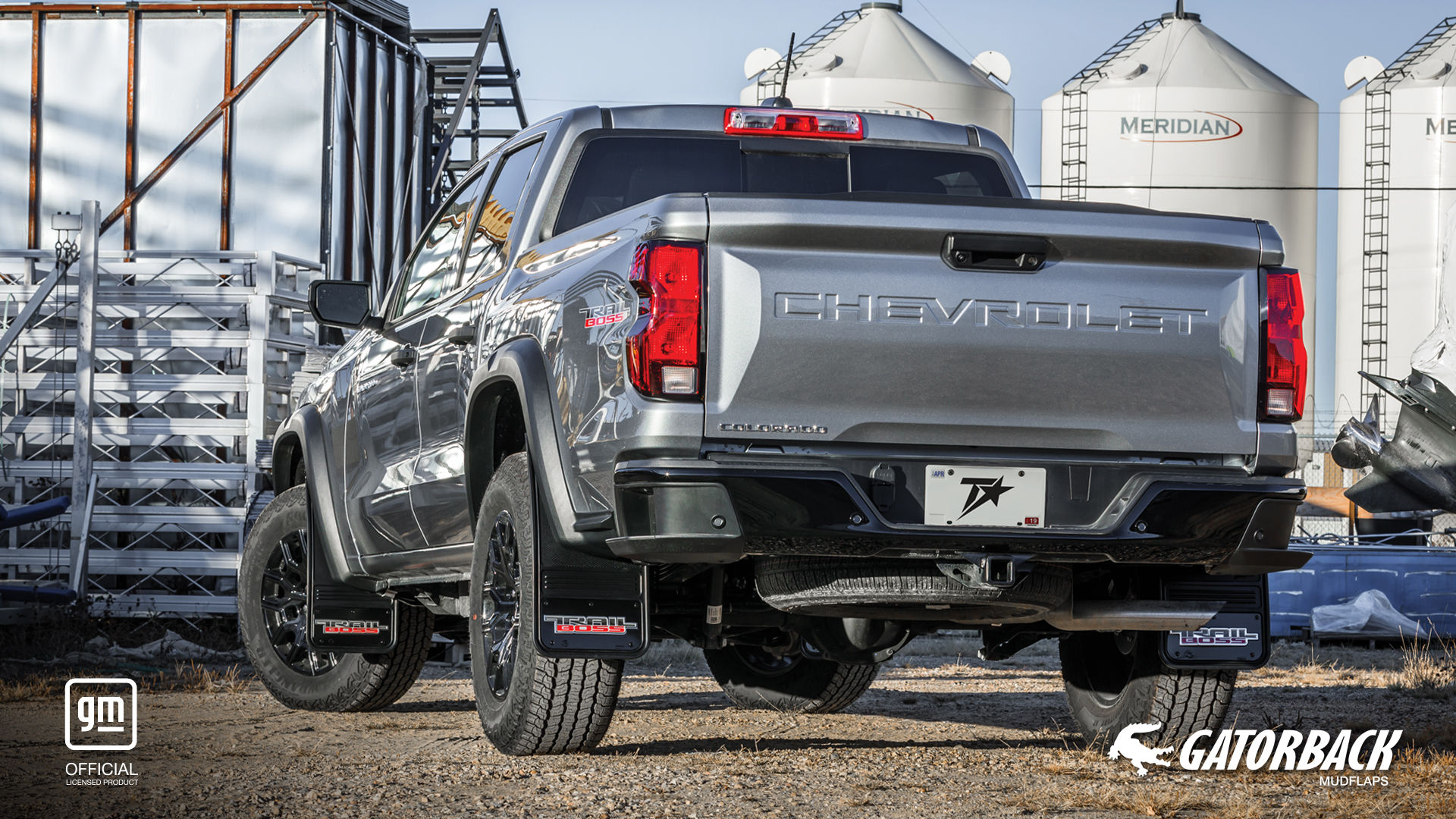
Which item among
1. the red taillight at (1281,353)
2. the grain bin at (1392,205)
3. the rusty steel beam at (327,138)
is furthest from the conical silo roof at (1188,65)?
the red taillight at (1281,353)

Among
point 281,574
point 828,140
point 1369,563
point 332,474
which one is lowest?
point 1369,563

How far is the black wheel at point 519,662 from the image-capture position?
198 inches

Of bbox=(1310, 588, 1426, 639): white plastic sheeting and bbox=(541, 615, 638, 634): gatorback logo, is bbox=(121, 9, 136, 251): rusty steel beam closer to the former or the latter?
bbox=(1310, 588, 1426, 639): white plastic sheeting

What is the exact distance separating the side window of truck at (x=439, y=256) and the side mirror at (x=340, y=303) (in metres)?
0.18

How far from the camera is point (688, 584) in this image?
5535mm

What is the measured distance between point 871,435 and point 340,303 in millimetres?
3143

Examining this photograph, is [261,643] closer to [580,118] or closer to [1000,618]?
[580,118]

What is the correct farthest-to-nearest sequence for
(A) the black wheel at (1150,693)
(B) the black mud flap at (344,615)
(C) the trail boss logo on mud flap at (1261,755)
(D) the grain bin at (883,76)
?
(D) the grain bin at (883,76)
(B) the black mud flap at (344,615)
(A) the black wheel at (1150,693)
(C) the trail boss logo on mud flap at (1261,755)

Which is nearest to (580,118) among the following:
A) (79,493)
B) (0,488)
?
(79,493)

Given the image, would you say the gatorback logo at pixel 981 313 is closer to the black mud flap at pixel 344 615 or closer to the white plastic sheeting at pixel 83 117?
the black mud flap at pixel 344 615

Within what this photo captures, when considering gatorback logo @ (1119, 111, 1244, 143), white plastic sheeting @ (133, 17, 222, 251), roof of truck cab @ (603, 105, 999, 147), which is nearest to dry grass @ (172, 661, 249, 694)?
roof of truck cab @ (603, 105, 999, 147)

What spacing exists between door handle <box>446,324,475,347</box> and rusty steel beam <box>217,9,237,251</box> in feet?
36.6

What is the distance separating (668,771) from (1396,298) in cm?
3295

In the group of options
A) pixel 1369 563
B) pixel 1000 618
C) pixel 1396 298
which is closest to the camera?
pixel 1000 618
